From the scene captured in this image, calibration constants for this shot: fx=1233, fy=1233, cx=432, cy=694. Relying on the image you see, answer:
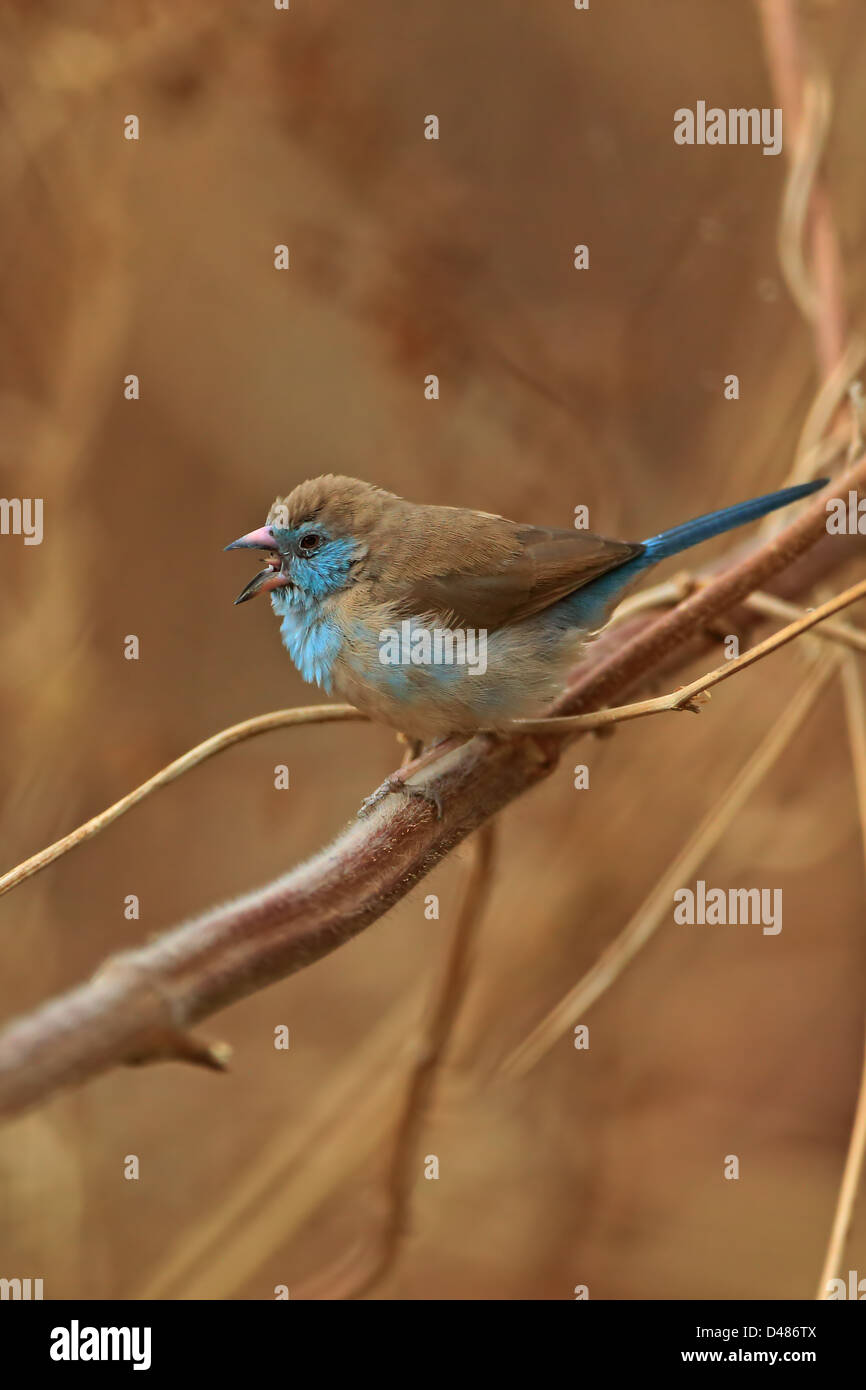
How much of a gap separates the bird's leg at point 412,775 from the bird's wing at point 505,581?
0.96ft

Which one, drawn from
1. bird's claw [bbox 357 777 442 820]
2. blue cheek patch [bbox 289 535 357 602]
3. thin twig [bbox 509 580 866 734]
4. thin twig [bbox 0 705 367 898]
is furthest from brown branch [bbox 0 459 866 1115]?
blue cheek patch [bbox 289 535 357 602]

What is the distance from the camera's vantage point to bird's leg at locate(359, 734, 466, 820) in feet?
5.98

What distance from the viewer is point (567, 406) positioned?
11.1ft

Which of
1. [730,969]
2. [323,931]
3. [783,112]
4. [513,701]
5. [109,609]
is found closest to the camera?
[323,931]

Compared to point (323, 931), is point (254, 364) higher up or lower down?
higher up

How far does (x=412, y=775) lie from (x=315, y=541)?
2.40 feet

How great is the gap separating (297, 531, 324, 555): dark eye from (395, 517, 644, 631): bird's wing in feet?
0.84

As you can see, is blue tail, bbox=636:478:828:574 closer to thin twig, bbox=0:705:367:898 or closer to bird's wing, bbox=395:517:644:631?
bird's wing, bbox=395:517:644:631

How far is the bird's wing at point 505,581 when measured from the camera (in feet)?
9.17

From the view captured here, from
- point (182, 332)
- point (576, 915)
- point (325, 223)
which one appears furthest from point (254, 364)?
point (576, 915)

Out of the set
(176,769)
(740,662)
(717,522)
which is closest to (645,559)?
(717,522)

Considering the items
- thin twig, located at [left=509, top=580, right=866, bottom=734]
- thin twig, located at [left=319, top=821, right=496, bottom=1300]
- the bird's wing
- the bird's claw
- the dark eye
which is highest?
the dark eye

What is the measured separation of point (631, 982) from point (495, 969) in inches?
28.1

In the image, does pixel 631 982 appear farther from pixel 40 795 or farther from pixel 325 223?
pixel 325 223
